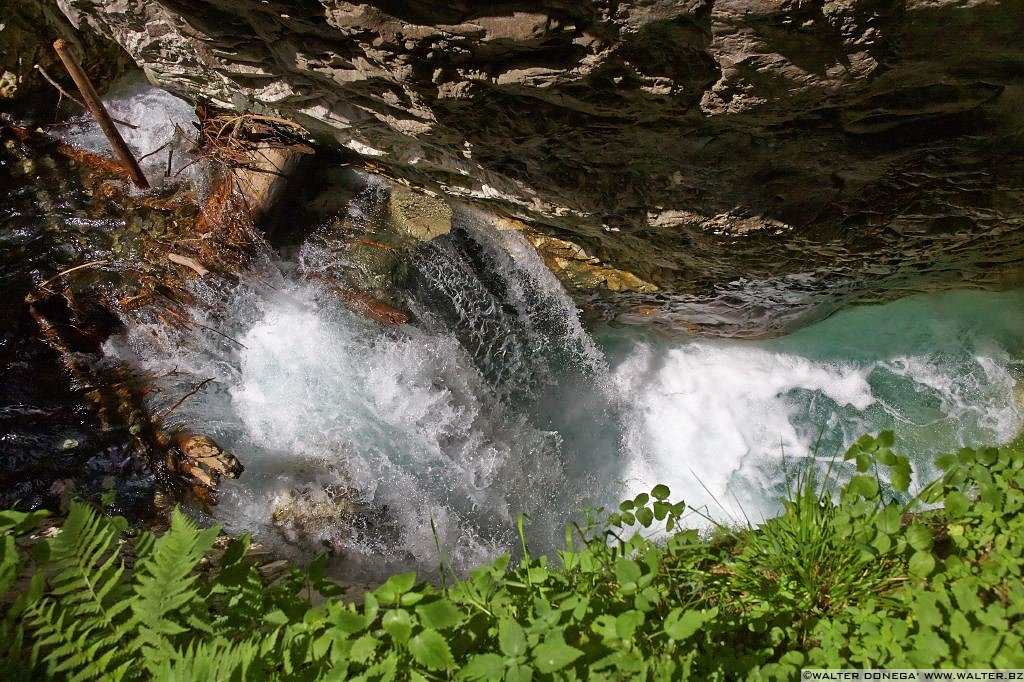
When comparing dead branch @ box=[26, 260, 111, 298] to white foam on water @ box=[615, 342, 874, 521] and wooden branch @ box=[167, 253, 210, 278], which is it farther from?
white foam on water @ box=[615, 342, 874, 521]

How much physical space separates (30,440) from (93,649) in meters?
2.37

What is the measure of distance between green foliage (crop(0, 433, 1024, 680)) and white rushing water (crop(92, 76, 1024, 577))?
1.57 metres

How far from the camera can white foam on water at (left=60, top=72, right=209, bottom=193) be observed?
156 inches

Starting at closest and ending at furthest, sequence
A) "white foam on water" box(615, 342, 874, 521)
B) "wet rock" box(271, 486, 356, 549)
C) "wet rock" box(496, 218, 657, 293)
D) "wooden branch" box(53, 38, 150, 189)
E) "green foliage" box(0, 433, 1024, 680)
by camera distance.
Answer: "green foliage" box(0, 433, 1024, 680) < "wooden branch" box(53, 38, 150, 189) < "wet rock" box(271, 486, 356, 549) < "wet rock" box(496, 218, 657, 293) < "white foam on water" box(615, 342, 874, 521)

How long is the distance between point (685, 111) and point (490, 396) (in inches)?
94.6

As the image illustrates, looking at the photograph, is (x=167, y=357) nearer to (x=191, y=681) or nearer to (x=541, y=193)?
(x=541, y=193)

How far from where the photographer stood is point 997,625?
1.58 meters

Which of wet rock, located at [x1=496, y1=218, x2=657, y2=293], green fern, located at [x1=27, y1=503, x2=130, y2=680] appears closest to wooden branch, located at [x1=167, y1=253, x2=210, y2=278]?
Answer: wet rock, located at [x1=496, y1=218, x2=657, y2=293]

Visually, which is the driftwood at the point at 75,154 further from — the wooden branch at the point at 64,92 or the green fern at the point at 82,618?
the green fern at the point at 82,618

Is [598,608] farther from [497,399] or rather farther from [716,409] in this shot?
[716,409]

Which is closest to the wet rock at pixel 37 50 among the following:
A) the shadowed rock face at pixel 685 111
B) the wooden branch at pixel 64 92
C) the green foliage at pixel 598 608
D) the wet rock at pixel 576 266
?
the wooden branch at pixel 64 92

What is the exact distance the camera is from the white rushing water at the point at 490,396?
359 cm

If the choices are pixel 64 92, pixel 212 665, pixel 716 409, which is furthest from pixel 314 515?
pixel 64 92

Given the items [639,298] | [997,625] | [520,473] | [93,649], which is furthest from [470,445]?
[997,625]
